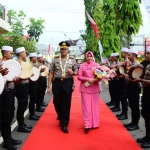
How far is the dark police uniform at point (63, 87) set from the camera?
245 inches

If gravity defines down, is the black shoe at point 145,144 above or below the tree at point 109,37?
below

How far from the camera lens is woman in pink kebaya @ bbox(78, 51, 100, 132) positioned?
6.22 meters

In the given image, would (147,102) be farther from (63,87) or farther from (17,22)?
(17,22)

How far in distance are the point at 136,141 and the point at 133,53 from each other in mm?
2003

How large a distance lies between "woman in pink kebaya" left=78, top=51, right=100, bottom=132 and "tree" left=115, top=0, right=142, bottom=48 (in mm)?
7343

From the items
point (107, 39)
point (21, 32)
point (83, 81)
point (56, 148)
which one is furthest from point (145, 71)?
point (21, 32)

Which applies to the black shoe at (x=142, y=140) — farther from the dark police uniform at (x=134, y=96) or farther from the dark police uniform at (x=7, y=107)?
the dark police uniform at (x=7, y=107)

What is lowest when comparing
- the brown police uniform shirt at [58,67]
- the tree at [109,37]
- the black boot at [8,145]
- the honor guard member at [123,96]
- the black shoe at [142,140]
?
the black shoe at [142,140]

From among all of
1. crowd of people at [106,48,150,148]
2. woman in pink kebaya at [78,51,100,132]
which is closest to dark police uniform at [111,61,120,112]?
crowd of people at [106,48,150,148]

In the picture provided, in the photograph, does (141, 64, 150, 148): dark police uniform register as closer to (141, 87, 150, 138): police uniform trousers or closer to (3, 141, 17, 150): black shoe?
(141, 87, 150, 138): police uniform trousers

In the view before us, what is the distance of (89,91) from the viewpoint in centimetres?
632

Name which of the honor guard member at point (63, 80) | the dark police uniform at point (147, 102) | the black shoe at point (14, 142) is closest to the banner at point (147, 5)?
the dark police uniform at point (147, 102)

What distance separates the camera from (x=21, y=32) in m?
29.5

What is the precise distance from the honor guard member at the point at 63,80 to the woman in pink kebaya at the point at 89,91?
231mm
